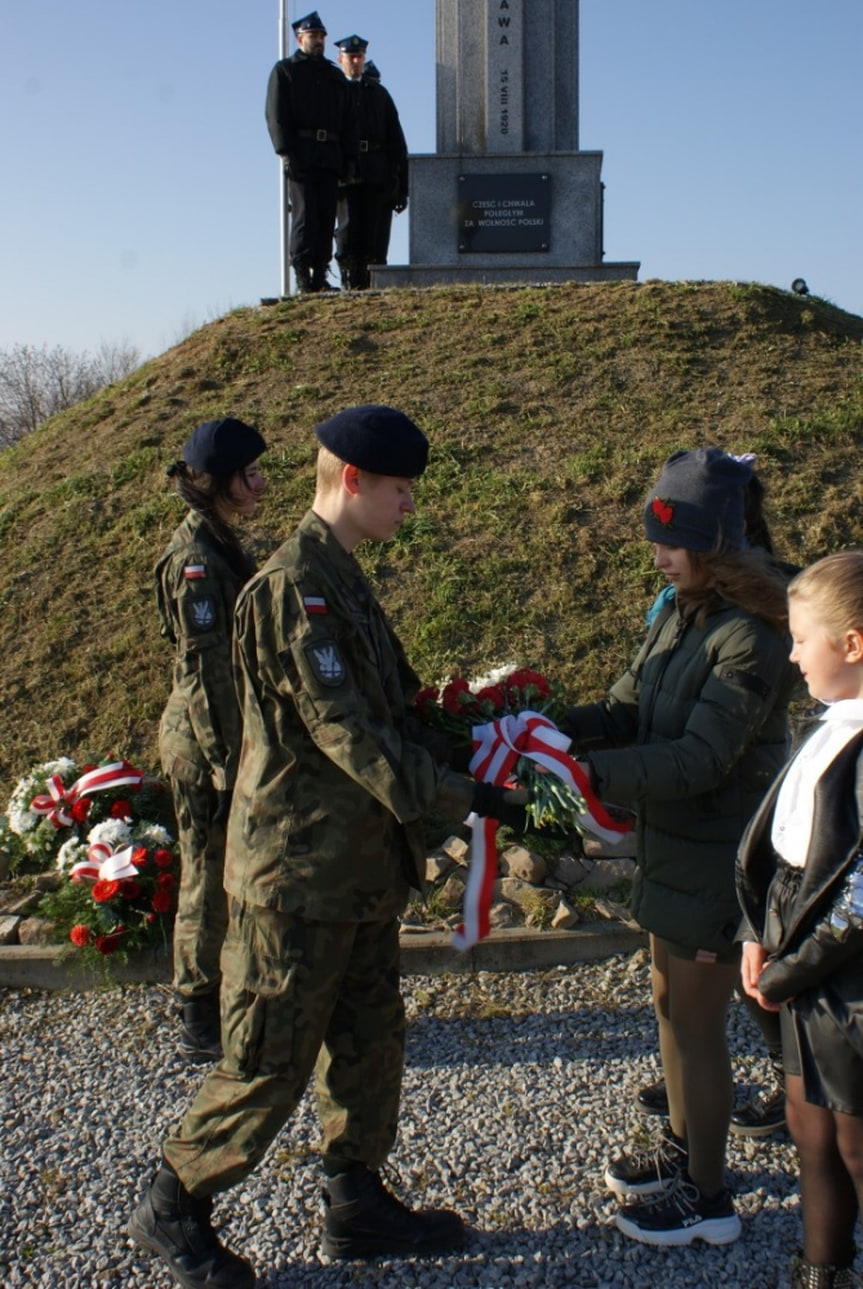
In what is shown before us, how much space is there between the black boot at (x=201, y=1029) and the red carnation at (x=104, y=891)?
2.23 ft

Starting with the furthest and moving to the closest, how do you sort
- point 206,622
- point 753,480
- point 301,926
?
1. point 206,622
2. point 753,480
3. point 301,926

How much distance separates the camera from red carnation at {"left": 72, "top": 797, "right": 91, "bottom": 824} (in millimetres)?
5223

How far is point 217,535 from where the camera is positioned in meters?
4.05

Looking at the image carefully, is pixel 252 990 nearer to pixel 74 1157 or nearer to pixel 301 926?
pixel 301 926

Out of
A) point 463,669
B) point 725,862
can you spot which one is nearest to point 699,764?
point 725,862

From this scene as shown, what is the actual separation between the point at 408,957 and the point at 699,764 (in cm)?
211

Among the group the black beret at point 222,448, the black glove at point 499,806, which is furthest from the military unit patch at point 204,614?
the black glove at point 499,806

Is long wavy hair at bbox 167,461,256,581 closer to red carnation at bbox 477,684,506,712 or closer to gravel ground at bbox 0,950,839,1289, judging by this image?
red carnation at bbox 477,684,506,712

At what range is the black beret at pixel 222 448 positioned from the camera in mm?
4035

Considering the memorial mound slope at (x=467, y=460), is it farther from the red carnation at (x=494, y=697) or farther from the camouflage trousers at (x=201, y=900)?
the red carnation at (x=494, y=697)

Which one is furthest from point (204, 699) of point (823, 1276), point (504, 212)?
point (504, 212)

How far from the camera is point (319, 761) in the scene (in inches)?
107

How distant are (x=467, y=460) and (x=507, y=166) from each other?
483 centimetres

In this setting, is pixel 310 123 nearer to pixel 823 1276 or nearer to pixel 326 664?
pixel 326 664
